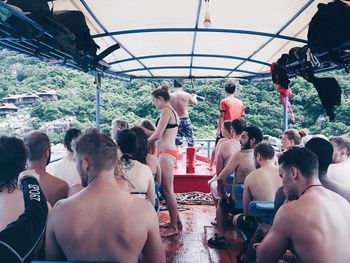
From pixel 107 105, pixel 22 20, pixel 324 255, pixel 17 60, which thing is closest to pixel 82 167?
pixel 324 255

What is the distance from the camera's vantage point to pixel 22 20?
2.53 meters

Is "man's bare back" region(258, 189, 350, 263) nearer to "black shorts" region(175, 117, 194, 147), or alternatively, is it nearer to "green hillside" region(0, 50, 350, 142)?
"black shorts" region(175, 117, 194, 147)

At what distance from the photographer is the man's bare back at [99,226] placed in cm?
139

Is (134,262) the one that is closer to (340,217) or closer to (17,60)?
(340,217)

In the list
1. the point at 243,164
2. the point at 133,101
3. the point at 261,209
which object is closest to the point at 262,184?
the point at 261,209

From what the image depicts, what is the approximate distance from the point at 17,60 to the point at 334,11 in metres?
18.1

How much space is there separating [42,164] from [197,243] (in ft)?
6.53

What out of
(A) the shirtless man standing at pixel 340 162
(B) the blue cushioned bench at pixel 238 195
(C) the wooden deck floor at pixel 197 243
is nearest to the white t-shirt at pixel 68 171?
(C) the wooden deck floor at pixel 197 243

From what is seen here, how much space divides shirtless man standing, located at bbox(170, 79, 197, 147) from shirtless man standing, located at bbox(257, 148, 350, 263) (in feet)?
13.2

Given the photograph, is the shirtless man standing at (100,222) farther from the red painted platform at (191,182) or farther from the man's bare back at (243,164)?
the red painted platform at (191,182)

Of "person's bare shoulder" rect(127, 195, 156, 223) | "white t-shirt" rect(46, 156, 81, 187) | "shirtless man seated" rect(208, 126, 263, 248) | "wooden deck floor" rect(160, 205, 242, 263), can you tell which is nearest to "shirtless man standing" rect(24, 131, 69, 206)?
"white t-shirt" rect(46, 156, 81, 187)

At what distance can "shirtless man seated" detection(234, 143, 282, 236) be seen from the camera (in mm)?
2713

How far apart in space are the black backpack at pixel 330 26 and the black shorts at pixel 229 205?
1.73m

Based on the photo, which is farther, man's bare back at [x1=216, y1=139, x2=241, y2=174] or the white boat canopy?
man's bare back at [x1=216, y1=139, x2=241, y2=174]
